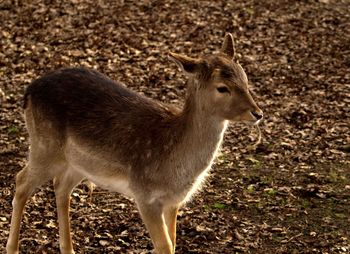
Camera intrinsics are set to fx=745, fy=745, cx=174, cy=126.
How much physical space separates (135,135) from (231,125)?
162 inches

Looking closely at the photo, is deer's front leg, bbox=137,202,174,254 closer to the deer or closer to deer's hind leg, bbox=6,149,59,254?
the deer

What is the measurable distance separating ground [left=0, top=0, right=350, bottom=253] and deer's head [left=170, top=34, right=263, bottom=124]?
184 centimetres

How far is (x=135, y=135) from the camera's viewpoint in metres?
6.34

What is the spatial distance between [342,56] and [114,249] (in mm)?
6780

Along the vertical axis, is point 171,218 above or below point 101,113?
below

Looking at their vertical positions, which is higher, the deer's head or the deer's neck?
the deer's head

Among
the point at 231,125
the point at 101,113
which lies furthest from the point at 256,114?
the point at 231,125

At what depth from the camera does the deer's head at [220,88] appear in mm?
5840

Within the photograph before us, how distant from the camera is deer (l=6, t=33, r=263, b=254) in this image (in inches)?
235

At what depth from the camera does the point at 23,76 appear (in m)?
11.6

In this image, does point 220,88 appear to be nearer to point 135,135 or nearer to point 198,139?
point 198,139

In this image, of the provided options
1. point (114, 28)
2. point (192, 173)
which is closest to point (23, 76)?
point (114, 28)

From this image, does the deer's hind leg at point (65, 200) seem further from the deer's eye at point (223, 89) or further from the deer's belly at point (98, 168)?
the deer's eye at point (223, 89)

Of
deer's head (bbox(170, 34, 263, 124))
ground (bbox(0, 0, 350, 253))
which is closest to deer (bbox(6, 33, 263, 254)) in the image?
deer's head (bbox(170, 34, 263, 124))
